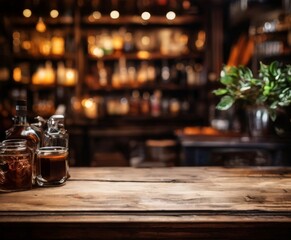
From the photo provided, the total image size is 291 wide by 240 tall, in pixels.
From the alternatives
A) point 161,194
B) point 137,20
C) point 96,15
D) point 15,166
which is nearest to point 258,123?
point 161,194

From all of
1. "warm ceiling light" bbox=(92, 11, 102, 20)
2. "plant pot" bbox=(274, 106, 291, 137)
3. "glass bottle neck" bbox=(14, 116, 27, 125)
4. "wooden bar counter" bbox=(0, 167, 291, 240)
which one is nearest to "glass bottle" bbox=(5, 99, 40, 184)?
"glass bottle neck" bbox=(14, 116, 27, 125)

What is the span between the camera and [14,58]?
194 inches

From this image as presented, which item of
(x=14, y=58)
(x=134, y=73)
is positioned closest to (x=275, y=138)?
(x=134, y=73)

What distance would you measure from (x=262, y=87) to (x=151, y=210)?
843 millimetres

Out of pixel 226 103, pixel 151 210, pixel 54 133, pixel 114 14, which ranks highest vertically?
pixel 114 14

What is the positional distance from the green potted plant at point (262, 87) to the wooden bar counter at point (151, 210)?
36 cm

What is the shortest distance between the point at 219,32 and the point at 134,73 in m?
1.31

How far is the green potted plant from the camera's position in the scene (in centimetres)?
155

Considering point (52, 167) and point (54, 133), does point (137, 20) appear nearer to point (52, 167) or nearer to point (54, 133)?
point (54, 133)

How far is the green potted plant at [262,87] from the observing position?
155 centimetres

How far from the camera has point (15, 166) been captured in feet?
4.16

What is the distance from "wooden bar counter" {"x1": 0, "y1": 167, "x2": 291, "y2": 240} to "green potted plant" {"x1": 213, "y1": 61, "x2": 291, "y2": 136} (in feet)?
1.17

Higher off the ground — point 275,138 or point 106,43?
point 106,43
